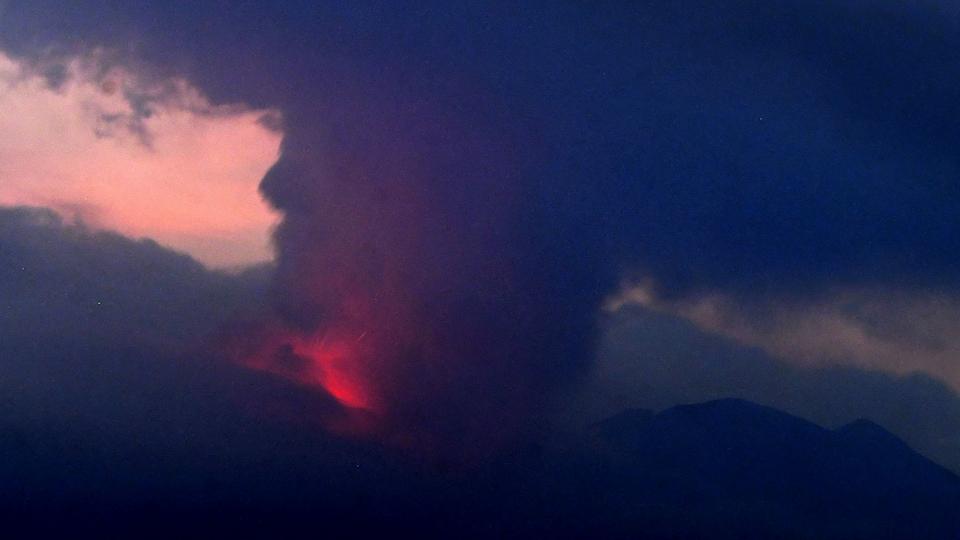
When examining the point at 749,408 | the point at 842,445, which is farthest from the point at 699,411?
the point at 842,445

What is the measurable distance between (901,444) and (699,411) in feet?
16.9

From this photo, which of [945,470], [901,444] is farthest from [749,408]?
[945,470]

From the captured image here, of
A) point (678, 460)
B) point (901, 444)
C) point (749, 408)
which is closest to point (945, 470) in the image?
point (901, 444)

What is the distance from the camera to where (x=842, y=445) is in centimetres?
2041

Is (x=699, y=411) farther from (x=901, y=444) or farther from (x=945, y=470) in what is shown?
(x=945, y=470)

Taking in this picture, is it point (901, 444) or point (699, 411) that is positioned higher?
point (699, 411)

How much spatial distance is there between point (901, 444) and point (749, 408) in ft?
13.0

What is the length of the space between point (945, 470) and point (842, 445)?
9.46 ft

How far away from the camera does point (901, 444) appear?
20.1 m

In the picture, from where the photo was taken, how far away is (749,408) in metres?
20.3

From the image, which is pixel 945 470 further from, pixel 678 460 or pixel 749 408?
pixel 678 460

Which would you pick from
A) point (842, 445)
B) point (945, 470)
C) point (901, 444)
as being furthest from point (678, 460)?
point (945, 470)

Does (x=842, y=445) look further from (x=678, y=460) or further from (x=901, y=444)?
(x=678, y=460)

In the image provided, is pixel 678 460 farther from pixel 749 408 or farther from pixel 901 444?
pixel 901 444
